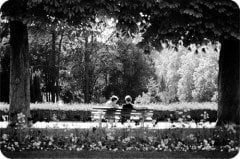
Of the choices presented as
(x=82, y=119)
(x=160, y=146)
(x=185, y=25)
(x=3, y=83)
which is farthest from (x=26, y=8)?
(x=3, y=83)

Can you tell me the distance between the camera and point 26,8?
441 inches

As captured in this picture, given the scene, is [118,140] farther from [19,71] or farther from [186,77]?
[186,77]

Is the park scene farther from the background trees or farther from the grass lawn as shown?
the background trees

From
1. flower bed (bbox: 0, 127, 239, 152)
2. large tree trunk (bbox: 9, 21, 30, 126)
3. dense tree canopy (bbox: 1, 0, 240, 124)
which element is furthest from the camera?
large tree trunk (bbox: 9, 21, 30, 126)

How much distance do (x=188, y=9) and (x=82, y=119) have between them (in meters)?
10.5

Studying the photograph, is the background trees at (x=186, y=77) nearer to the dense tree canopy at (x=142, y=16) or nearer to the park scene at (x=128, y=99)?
the park scene at (x=128, y=99)

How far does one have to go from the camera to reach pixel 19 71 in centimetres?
1242

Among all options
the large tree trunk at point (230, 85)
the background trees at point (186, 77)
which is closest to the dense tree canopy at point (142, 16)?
the large tree trunk at point (230, 85)

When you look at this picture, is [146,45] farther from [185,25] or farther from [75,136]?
[75,136]

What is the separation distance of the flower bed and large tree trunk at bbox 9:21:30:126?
2186 mm

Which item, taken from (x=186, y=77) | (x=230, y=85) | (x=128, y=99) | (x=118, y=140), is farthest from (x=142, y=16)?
(x=186, y=77)

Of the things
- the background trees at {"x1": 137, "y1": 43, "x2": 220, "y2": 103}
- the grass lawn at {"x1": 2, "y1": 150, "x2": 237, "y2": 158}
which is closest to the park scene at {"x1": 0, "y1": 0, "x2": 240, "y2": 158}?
the grass lawn at {"x1": 2, "y1": 150, "x2": 237, "y2": 158}

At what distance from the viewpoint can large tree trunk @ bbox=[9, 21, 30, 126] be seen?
488 inches

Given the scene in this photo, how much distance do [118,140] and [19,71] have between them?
13.9 feet
